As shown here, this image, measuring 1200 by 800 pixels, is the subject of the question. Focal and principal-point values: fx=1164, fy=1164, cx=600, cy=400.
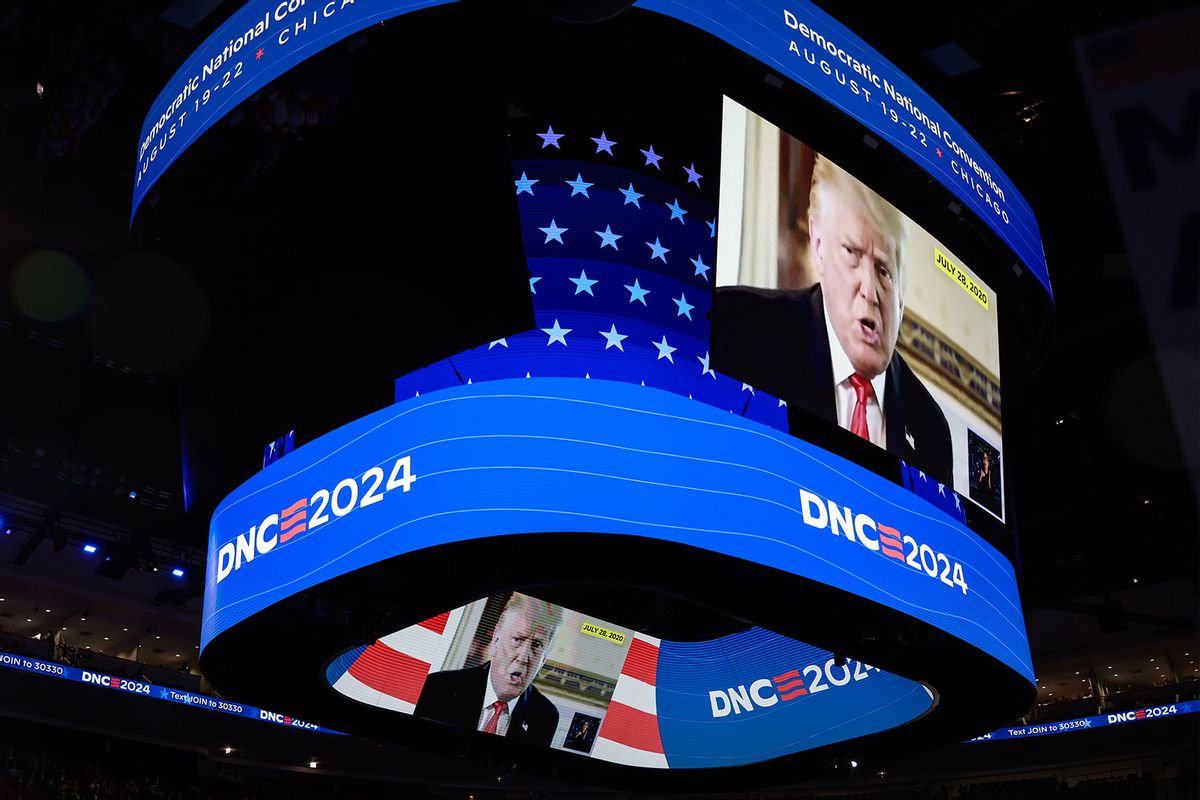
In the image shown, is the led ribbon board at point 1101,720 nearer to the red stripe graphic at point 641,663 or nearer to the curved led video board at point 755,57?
the red stripe graphic at point 641,663

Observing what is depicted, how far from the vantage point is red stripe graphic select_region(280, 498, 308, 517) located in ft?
25.7

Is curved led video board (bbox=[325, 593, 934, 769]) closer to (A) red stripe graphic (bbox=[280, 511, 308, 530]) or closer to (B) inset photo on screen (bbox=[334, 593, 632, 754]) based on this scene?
(B) inset photo on screen (bbox=[334, 593, 632, 754])

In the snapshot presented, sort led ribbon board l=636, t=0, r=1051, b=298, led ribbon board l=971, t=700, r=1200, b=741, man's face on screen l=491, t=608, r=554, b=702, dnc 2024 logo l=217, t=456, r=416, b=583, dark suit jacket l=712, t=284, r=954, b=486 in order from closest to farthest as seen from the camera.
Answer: dark suit jacket l=712, t=284, r=954, b=486 < dnc 2024 logo l=217, t=456, r=416, b=583 < led ribbon board l=636, t=0, r=1051, b=298 < man's face on screen l=491, t=608, r=554, b=702 < led ribbon board l=971, t=700, r=1200, b=741

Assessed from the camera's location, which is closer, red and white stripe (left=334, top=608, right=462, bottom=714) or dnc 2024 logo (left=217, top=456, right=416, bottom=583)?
dnc 2024 logo (left=217, top=456, right=416, bottom=583)

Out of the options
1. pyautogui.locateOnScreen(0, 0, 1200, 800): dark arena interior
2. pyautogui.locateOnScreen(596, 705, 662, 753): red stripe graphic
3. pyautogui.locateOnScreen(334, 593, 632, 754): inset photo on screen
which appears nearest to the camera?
pyautogui.locateOnScreen(0, 0, 1200, 800): dark arena interior

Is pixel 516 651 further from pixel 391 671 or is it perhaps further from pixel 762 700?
pixel 762 700

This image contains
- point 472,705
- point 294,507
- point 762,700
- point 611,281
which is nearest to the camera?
point 294,507

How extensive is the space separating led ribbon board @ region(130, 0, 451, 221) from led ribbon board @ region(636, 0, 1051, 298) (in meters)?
1.84

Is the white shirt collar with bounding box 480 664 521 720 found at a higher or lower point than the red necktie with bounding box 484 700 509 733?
higher

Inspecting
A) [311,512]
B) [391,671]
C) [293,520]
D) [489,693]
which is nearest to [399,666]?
[391,671]

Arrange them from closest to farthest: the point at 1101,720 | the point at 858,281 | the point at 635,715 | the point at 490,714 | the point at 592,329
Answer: the point at 858,281 < the point at 592,329 < the point at 490,714 < the point at 635,715 < the point at 1101,720

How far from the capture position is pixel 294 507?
25.9ft

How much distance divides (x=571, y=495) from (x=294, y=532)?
2054 millimetres

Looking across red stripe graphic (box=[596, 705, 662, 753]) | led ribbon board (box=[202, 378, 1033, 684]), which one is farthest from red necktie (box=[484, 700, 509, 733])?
led ribbon board (box=[202, 378, 1033, 684])
